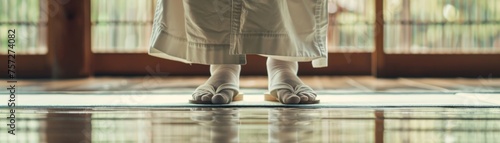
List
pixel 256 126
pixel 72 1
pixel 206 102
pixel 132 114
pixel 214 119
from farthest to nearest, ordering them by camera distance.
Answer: pixel 72 1
pixel 206 102
pixel 132 114
pixel 214 119
pixel 256 126

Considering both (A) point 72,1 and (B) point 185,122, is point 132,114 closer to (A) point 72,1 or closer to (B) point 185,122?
(B) point 185,122

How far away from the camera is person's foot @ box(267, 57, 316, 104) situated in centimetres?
170

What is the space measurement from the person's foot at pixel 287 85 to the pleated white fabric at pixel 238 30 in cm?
9

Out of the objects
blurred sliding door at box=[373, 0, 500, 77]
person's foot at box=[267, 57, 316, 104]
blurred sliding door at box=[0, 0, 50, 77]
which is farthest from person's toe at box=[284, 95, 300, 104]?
blurred sliding door at box=[0, 0, 50, 77]

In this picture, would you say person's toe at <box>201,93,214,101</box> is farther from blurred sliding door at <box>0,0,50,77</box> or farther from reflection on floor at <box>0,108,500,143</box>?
blurred sliding door at <box>0,0,50,77</box>

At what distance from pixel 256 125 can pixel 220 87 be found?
0.55 m

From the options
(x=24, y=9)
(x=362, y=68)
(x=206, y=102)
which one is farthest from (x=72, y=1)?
(x=206, y=102)

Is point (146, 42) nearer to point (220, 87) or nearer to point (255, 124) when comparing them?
point (220, 87)

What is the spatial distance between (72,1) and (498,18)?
5.91ft

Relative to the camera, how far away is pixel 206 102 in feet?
5.57

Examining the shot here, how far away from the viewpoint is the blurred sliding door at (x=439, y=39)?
10.0 feet

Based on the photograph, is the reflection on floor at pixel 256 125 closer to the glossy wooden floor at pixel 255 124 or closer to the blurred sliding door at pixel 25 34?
the glossy wooden floor at pixel 255 124

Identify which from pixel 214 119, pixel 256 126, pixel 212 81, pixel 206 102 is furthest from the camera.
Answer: pixel 212 81

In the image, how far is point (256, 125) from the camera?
1.22 m
